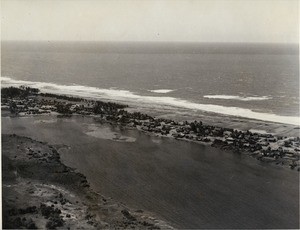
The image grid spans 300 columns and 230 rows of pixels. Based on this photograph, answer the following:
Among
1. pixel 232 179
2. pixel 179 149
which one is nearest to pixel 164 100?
pixel 179 149

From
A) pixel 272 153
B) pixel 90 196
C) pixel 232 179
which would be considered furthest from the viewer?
pixel 272 153

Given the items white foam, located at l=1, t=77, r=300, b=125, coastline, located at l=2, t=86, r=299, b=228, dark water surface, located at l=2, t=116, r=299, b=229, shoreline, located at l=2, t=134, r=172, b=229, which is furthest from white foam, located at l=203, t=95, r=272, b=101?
shoreline, located at l=2, t=134, r=172, b=229

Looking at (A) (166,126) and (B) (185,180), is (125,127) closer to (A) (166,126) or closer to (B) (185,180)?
(A) (166,126)

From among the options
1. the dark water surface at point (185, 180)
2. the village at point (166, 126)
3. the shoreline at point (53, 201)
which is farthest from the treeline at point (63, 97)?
the shoreline at point (53, 201)

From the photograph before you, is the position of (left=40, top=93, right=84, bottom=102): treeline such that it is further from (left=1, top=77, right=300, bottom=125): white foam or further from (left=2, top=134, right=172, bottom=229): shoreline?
(left=2, top=134, right=172, bottom=229): shoreline

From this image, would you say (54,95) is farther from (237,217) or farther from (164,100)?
(237,217)
